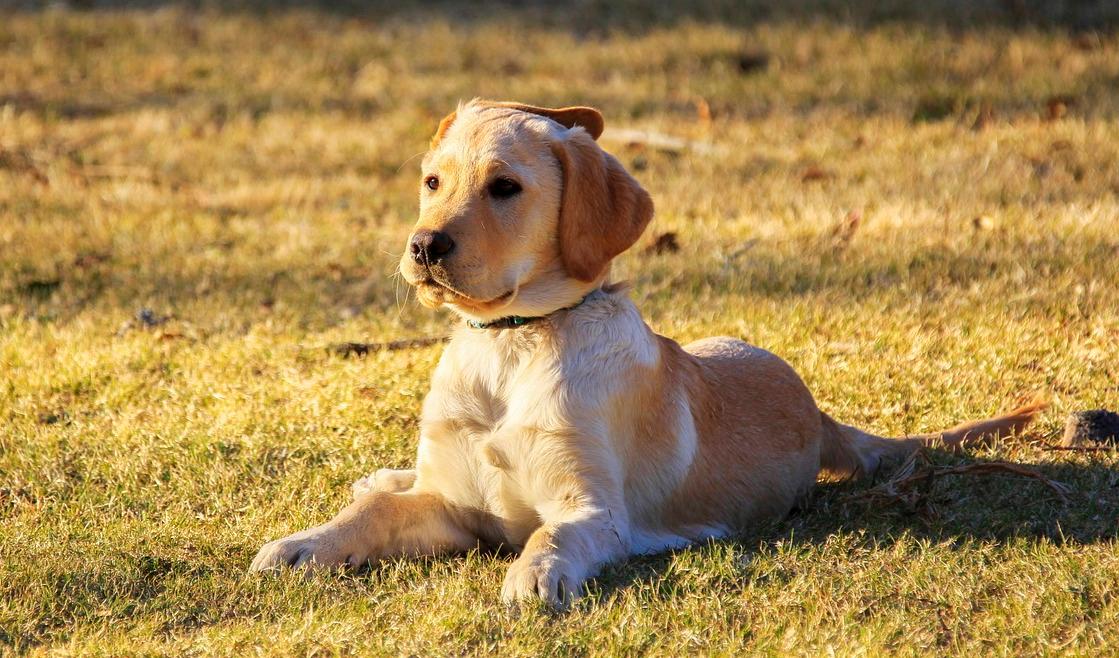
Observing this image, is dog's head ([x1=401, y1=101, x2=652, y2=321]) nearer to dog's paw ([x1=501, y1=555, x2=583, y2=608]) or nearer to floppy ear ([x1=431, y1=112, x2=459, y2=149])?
floppy ear ([x1=431, y1=112, x2=459, y2=149])

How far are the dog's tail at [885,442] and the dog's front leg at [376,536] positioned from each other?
56.0 inches

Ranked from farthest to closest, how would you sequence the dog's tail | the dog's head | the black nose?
1. the dog's tail
2. the dog's head
3. the black nose

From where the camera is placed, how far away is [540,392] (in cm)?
417

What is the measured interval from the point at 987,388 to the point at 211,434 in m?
3.27

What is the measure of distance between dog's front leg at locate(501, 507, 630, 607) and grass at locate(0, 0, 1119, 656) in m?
0.08

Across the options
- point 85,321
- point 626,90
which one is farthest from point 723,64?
point 85,321

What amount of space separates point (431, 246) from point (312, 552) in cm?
102

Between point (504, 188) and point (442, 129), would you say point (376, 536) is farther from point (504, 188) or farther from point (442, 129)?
point (442, 129)

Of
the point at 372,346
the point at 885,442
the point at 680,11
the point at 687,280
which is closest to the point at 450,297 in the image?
the point at 885,442

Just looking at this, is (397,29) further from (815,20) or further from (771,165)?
(771,165)

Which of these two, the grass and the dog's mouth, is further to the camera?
the dog's mouth

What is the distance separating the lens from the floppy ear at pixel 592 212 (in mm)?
4223

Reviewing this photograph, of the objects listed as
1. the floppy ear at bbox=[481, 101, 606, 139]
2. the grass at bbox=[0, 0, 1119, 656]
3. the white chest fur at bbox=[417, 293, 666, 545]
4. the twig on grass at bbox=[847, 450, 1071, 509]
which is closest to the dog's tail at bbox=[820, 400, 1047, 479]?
the grass at bbox=[0, 0, 1119, 656]

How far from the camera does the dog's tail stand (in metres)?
4.99
